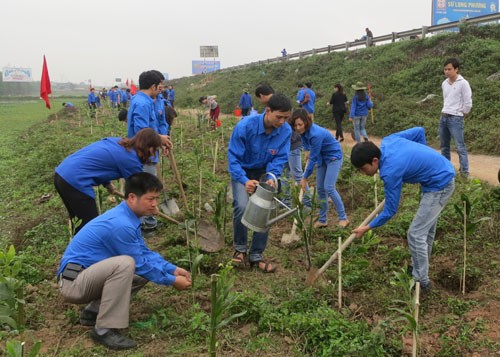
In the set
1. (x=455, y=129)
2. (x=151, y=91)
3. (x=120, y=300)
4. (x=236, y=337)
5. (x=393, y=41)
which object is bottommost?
(x=236, y=337)

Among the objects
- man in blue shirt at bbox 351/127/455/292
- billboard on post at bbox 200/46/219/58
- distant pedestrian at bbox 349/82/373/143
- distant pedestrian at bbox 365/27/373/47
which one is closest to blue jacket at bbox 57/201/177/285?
man in blue shirt at bbox 351/127/455/292

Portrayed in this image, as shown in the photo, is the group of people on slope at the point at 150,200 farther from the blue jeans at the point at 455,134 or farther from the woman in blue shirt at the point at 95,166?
the blue jeans at the point at 455,134

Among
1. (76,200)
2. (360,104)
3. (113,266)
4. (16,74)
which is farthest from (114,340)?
(16,74)

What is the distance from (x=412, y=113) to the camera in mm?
11812

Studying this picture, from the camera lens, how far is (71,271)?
284cm

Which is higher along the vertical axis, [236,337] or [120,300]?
[120,300]

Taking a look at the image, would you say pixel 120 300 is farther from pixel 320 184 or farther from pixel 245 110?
pixel 245 110

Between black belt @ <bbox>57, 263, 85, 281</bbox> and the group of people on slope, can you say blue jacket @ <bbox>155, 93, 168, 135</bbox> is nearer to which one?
the group of people on slope

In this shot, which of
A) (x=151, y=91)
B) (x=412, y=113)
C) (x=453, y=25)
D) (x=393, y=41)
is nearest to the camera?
(x=151, y=91)

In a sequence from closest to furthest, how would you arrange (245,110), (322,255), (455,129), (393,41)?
1. (322,255)
2. (455,129)
3. (245,110)
4. (393,41)

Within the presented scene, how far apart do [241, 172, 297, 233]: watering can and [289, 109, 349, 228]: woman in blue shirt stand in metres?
1.29

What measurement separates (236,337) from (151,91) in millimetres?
3117

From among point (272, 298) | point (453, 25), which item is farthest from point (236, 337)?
point (453, 25)

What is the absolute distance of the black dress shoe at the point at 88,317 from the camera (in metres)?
3.05
